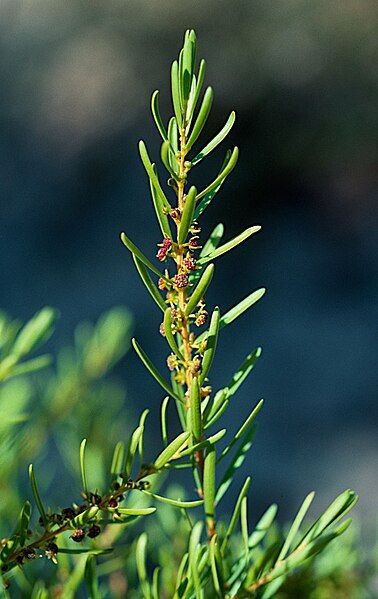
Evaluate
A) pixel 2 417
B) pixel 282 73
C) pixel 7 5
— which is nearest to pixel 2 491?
pixel 2 417

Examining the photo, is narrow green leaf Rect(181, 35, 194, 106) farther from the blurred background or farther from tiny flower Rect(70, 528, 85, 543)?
the blurred background

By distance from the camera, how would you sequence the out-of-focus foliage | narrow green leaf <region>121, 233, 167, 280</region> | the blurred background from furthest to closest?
1. the blurred background
2. the out-of-focus foliage
3. narrow green leaf <region>121, 233, 167, 280</region>

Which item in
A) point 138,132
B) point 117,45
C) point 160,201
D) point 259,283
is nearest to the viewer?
point 160,201

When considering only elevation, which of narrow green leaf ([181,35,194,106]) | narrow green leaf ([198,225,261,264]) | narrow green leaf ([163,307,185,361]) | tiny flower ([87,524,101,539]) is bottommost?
tiny flower ([87,524,101,539])

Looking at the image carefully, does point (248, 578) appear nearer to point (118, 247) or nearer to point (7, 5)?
point (118, 247)

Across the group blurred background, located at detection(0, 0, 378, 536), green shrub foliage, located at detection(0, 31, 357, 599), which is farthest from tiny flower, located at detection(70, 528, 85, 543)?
blurred background, located at detection(0, 0, 378, 536)

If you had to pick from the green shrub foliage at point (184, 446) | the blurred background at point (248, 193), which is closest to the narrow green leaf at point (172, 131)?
the green shrub foliage at point (184, 446)
